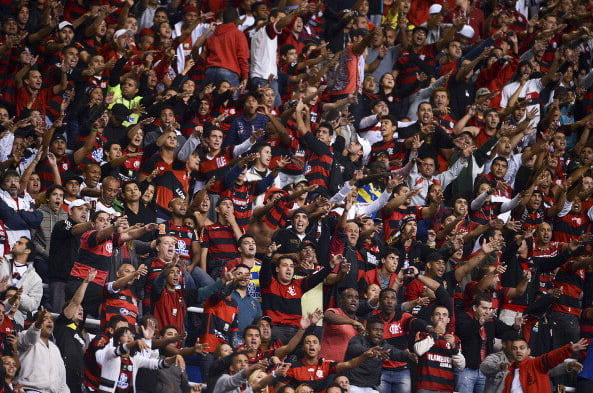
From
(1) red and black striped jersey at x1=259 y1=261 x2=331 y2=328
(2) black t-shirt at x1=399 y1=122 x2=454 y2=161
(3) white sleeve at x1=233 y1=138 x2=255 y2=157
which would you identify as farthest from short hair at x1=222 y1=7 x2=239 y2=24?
A: (1) red and black striped jersey at x1=259 y1=261 x2=331 y2=328

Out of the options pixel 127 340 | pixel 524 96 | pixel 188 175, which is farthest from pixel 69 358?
pixel 524 96

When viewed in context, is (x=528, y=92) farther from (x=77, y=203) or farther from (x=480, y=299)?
(x=77, y=203)

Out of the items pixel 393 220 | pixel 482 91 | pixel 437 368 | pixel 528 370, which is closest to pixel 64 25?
pixel 393 220

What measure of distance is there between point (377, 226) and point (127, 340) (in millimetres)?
3627

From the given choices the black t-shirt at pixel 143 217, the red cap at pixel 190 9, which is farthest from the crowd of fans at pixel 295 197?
the red cap at pixel 190 9

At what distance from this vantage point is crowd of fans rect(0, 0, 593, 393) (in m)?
12.6

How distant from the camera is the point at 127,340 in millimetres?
11805

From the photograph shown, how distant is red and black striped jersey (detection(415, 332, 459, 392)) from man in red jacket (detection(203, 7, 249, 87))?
5.30m

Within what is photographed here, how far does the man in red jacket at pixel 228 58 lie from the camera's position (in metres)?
17.1

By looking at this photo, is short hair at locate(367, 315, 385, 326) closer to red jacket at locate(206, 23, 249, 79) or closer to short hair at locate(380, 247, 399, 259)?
short hair at locate(380, 247, 399, 259)

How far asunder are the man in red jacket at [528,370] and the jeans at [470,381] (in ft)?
1.82

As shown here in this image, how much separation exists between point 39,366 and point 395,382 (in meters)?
3.35

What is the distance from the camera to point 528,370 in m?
13.0

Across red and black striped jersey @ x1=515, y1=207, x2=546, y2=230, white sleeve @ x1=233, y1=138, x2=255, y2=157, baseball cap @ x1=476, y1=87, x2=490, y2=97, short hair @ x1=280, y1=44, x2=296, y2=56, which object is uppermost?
short hair @ x1=280, y1=44, x2=296, y2=56
